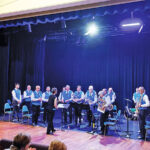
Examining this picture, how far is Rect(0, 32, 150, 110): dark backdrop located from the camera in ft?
38.2

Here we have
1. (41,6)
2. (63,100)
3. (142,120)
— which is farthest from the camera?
(63,100)

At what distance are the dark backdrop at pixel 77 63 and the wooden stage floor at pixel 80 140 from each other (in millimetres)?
5040

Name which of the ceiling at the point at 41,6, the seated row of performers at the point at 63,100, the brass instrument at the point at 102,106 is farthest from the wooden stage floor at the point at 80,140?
the ceiling at the point at 41,6

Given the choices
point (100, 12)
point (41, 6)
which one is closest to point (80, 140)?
point (100, 12)

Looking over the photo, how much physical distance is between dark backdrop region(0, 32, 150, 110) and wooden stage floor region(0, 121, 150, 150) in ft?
16.5

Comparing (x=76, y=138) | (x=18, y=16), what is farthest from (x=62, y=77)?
(x=18, y=16)

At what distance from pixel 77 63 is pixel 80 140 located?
773 cm

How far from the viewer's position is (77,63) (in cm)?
1341

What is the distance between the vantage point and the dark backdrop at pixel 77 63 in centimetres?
1165

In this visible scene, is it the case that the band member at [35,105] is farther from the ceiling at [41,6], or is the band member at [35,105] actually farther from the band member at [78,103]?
the ceiling at [41,6]

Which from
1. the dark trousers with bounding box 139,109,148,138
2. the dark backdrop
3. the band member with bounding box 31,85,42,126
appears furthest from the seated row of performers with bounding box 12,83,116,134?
the dark backdrop

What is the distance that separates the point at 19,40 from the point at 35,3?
9519 mm

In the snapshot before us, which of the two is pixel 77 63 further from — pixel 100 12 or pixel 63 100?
pixel 100 12

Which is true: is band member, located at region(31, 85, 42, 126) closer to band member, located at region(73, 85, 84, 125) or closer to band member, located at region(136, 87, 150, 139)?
band member, located at region(73, 85, 84, 125)
